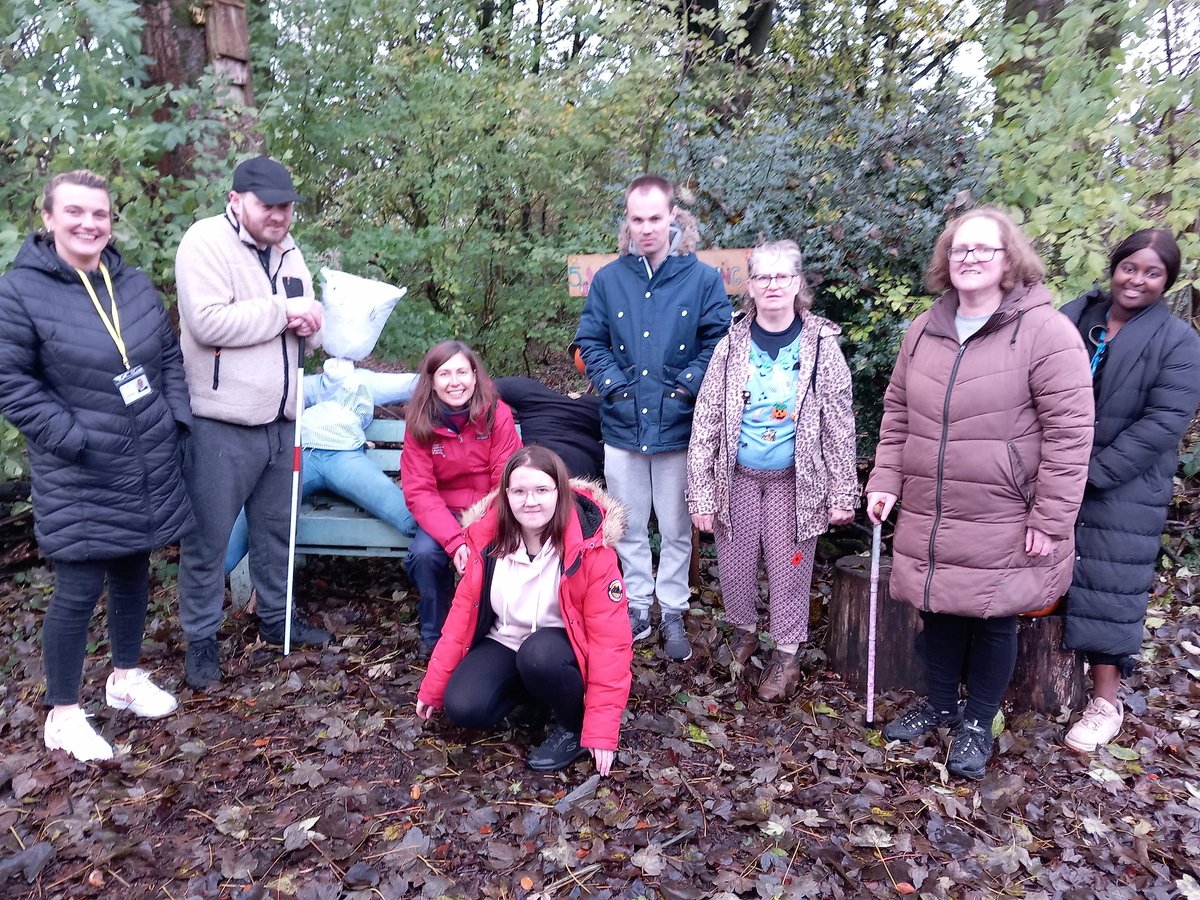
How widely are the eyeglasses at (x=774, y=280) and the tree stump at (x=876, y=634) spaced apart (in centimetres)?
133

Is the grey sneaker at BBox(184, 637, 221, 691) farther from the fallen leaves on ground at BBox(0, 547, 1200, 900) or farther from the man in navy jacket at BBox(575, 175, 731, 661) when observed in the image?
the man in navy jacket at BBox(575, 175, 731, 661)

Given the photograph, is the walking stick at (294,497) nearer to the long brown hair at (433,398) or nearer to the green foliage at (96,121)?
the long brown hair at (433,398)

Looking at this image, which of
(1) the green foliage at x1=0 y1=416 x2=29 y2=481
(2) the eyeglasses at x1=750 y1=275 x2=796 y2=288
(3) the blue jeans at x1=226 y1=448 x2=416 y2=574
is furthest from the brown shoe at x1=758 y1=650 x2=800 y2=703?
(1) the green foliage at x1=0 y1=416 x2=29 y2=481

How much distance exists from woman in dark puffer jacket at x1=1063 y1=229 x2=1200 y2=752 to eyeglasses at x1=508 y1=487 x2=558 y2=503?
1.96 m

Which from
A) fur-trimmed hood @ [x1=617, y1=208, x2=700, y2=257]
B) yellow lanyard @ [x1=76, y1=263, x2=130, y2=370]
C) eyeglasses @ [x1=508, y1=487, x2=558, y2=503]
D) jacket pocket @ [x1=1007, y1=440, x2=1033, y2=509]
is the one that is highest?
fur-trimmed hood @ [x1=617, y1=208, x2=700, y2=257]

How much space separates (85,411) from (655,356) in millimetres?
2247

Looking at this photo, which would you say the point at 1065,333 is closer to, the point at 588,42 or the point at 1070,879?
the point at 1070,879

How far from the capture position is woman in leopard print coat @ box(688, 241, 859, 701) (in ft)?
11.7

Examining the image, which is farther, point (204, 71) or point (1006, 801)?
point (204, 71)

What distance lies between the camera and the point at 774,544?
147 inches

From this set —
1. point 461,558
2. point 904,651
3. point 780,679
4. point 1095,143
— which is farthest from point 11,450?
point 1095,143

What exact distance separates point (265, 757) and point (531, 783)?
105cm

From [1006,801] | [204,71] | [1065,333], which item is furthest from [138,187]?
[1006,801]

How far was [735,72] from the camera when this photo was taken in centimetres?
800
